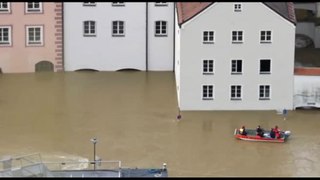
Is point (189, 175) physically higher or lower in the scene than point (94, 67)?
lower

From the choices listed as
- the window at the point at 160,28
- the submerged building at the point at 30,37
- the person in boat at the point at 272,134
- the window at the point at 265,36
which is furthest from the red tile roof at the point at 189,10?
the submerged building at the point at 30,37

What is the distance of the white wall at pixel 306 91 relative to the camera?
34656mm

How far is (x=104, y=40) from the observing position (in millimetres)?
41000

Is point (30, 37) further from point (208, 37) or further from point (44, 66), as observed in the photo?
point (208, 37)

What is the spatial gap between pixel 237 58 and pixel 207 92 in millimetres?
2146

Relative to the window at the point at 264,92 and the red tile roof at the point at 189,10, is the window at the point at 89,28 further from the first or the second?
the window at the point at 264,92

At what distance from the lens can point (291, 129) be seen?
31.4m

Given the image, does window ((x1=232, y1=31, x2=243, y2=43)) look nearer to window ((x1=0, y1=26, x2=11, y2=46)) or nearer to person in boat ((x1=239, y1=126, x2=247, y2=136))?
person in boat ((x1=239, y1=126, x2=247, y2=136))

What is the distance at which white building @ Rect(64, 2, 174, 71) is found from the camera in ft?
134

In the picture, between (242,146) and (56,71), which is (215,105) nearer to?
(242,146)

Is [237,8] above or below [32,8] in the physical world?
below

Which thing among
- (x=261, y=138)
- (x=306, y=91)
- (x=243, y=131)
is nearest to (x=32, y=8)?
(x=306, y=91)

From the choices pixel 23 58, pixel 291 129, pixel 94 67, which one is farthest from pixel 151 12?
pixel 291 129

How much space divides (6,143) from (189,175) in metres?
8.41
